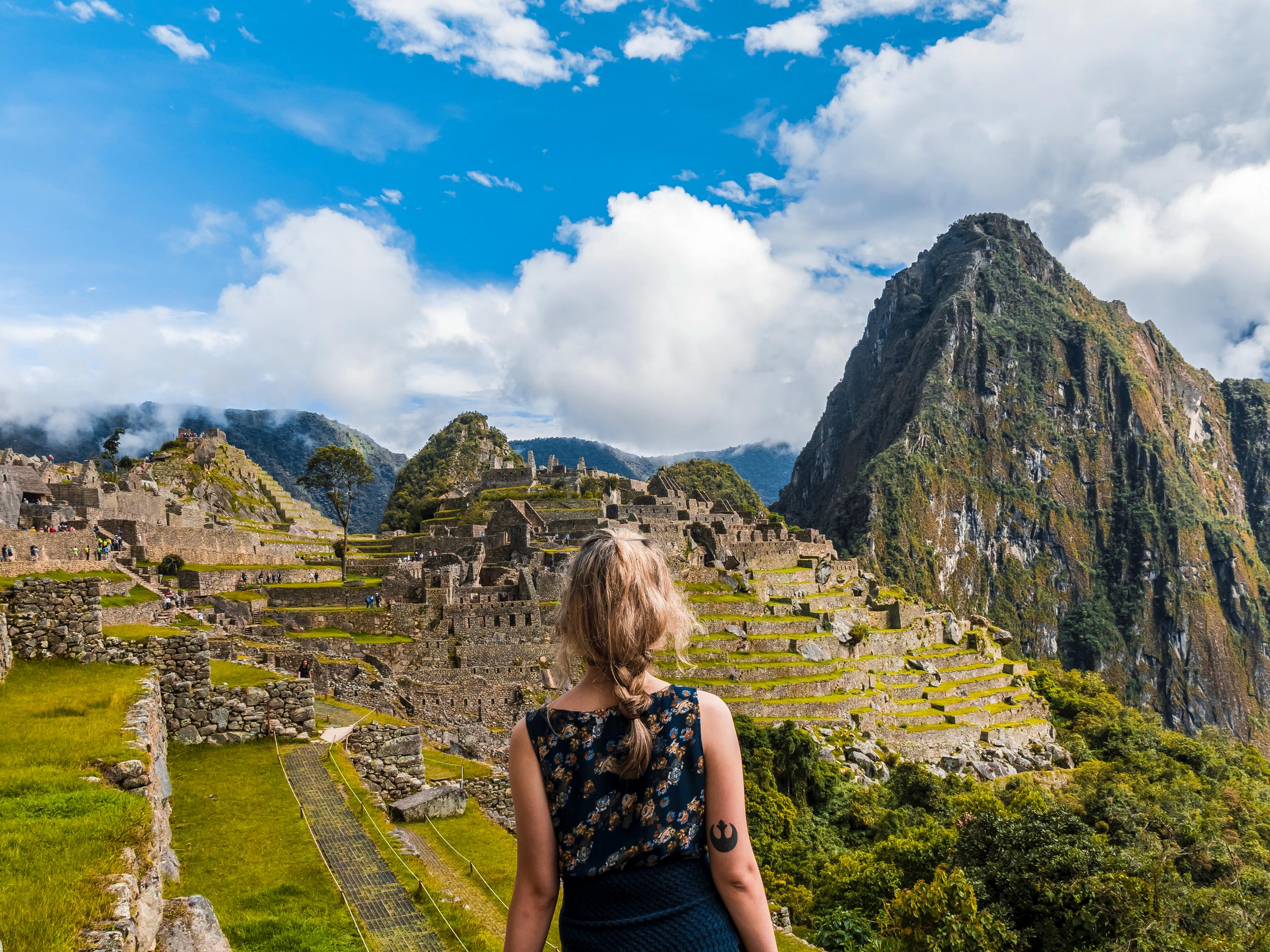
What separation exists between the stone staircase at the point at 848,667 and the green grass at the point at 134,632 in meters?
18.4

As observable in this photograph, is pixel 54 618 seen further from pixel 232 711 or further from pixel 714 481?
pixel 714 481

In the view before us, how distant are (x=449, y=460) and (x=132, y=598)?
206ft

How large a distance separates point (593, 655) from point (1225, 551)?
236m

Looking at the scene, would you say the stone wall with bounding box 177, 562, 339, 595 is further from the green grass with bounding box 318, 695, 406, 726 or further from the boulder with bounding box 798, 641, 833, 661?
the boulder with bounding box 798, 641, 833, 661

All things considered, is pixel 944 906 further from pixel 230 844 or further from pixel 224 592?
pixel 224 592

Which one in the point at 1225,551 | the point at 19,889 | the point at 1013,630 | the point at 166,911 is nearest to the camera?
the point at 19,889

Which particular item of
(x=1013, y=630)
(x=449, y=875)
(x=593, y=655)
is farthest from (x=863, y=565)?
(x=593, y=655)

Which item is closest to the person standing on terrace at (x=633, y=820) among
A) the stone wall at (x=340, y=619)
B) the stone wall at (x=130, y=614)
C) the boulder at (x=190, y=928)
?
the boulder at (x=190, y=928)

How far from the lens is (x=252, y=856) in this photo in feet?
31.2

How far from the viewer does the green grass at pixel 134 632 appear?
1225 cm

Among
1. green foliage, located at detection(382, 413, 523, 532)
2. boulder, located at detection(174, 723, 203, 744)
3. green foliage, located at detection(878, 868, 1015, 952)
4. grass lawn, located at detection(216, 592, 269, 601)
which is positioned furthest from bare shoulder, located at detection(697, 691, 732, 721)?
green foliage, located at detection(382, 413, 523, 532)

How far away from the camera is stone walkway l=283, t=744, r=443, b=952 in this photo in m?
8.91

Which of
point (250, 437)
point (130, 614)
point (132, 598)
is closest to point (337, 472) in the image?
point (132, 598)

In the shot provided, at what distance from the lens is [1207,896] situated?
19.0 metres
